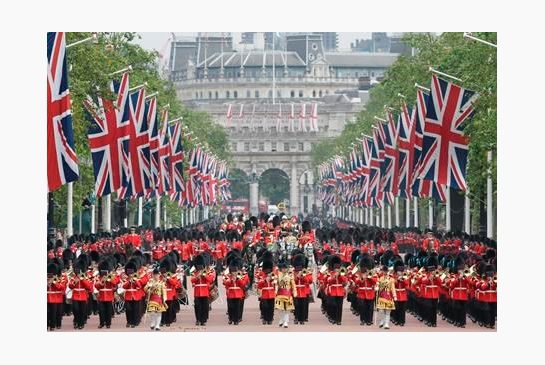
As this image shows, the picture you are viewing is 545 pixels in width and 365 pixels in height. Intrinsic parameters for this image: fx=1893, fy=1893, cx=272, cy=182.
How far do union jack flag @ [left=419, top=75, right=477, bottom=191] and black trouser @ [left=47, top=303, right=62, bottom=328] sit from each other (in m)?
19.5

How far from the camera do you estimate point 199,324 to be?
1731 inches

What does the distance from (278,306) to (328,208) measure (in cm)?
15451

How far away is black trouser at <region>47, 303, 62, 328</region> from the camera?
41406 millimetres

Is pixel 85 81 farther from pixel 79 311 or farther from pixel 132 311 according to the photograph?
pixel 79 311

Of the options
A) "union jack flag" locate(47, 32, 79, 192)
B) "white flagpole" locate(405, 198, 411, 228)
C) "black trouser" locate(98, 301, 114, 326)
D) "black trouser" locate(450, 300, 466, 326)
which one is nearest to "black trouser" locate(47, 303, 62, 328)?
"black trouser" locate(98, 301, 114, 326)

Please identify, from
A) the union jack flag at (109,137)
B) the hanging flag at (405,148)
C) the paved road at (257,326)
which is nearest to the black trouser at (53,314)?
the paved road at (257,326)

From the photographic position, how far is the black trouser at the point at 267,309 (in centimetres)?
4409

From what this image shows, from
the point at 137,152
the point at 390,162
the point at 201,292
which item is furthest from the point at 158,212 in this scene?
the point at 201,292

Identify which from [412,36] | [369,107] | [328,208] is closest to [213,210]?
[369,107]

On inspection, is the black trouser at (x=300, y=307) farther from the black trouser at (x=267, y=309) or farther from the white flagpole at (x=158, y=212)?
the white flagpole at (x=158, y=212)

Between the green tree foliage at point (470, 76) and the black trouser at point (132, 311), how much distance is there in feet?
58.8

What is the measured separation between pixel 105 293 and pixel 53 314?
5.13 ft

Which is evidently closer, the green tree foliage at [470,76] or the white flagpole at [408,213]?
the green tree foliage at [470,76]

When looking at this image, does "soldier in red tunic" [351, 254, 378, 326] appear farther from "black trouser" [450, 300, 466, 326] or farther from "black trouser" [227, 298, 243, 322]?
"black trouser" [227, 298, 243, 322]
